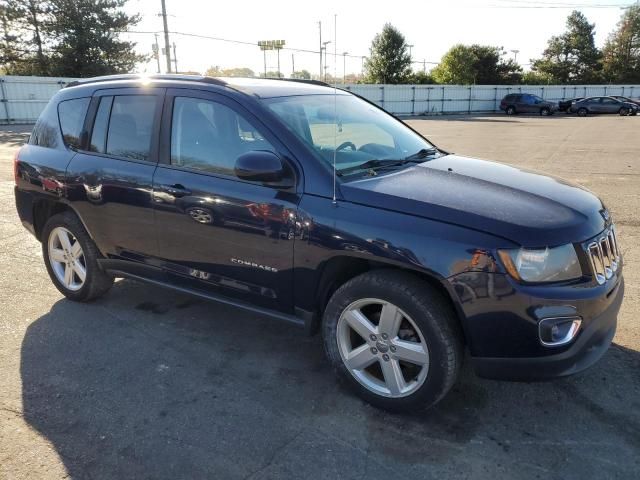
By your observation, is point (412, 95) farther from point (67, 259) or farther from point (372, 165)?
point (372, 165)

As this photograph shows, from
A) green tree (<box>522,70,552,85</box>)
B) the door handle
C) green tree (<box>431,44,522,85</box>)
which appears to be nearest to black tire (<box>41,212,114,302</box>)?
the door handle

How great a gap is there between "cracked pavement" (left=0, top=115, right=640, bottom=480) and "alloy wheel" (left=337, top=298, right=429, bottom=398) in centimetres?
19

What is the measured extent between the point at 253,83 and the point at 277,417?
2.28m

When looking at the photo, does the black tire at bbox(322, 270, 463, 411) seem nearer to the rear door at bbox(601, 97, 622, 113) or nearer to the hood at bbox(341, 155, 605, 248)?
the hood at bbox(341, 155, 605, 248)

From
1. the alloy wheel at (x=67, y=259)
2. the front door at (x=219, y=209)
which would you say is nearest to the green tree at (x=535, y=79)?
the alloy wheel at (x=67, y=259)

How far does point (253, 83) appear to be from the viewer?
3.79 m

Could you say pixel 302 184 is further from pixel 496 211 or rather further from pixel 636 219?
pixel 636 219

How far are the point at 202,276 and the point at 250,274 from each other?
46 centimetres

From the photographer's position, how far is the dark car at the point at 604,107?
35438mm

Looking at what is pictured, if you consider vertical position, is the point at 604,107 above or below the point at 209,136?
below

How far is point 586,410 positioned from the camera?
3.00 m

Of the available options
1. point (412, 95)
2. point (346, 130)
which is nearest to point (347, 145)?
point (346, 130)

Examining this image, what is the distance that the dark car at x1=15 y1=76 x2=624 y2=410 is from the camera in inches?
102

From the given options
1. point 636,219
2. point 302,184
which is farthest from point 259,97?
point 636,219
